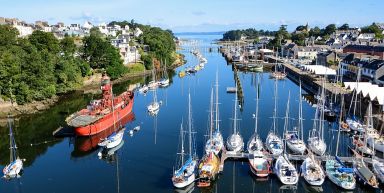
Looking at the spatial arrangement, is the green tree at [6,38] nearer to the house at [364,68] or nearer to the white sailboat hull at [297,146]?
the white sailboat hull at [297,146]

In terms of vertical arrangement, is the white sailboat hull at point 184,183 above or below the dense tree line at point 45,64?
below

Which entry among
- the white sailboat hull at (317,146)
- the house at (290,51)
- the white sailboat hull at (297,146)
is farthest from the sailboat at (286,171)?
the house at (290,51)

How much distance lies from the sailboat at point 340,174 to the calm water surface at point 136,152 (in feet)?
2.31

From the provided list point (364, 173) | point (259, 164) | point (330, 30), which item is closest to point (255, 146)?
point (259, 164)

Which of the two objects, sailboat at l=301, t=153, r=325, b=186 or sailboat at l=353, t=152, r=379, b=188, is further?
sailboat at l=301, t=153, r=325, b=186

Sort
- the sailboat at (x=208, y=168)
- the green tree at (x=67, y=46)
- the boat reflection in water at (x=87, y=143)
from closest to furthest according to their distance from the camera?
the sailboat at (x=208, y=168)
the boat reflection in water at (x=87, y=143)
the green tree at (x=67, y=46)

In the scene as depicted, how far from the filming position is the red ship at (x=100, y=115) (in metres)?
41.7

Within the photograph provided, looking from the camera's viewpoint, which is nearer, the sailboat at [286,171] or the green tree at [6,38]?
the sailboat at [286,171]

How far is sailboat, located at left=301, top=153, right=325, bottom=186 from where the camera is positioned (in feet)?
92.8

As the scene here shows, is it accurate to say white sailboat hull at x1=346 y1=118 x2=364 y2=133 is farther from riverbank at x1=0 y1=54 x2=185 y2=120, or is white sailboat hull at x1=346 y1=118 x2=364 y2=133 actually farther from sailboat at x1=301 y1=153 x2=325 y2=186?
riverbank at x1=0 y1=54 x2=185 y2=120

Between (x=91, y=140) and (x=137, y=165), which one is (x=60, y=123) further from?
(x=137, y=165)

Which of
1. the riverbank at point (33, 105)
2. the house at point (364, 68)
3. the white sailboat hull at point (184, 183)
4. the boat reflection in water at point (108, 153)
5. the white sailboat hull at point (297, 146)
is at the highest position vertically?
the house at point (364, 68)

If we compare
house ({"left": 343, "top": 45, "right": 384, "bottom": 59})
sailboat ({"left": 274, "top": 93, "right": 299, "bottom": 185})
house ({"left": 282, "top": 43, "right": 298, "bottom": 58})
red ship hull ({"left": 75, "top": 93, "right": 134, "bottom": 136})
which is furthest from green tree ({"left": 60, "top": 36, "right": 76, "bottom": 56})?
house ({"left": 282, "top": 43, "right": 298, "bottom": 58})

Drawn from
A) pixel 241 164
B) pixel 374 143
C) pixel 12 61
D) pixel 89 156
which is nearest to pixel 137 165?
pixel 89 156
